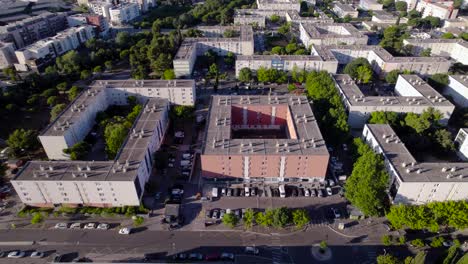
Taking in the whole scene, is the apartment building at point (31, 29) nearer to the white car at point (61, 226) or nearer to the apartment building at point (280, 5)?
the white car at point (61, 226)

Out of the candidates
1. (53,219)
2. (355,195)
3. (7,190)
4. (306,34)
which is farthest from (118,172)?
(306,34)

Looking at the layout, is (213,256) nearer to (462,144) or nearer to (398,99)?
(462,144)

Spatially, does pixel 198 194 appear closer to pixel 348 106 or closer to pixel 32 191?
pixel 32 191

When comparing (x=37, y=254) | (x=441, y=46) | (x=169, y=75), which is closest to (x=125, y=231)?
(x=37, y=254)

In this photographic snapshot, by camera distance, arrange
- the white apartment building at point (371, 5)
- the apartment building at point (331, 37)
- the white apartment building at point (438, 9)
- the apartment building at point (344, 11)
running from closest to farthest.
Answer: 1. the apartment building at point (331, 37)
2. the white apartment building at point (438, 9)
3. the apartment building at point (344, 11)
4. the white apartment building at point (371, 5)

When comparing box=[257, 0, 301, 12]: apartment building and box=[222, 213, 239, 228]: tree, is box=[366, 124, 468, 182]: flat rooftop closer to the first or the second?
box=[222, 213, 239, 228]: tree

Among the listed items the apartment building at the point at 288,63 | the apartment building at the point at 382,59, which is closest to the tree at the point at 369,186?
the apartment building at the point at 288,63

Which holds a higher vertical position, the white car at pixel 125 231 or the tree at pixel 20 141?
the tree at pixel 20 141
